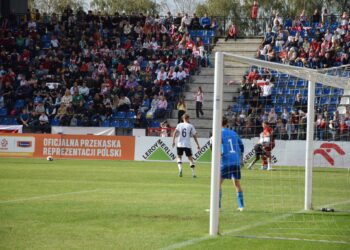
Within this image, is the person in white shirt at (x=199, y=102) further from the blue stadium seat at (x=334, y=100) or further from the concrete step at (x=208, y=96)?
the blue stadium seat at (x=334, y=100)

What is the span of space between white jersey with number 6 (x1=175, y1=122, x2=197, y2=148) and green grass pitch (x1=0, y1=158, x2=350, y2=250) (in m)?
1.21

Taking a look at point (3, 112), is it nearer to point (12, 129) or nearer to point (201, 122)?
point (12, 129)

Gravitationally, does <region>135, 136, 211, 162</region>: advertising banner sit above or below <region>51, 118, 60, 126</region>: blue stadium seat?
below

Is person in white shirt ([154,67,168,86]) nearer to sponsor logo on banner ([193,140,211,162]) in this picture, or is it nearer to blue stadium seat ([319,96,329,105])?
sponsor logo on banner ([193,140,211,162])

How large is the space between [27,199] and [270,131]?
13922mm

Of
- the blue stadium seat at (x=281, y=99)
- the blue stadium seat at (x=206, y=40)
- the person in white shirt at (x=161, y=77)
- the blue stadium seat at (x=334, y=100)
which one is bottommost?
the blue stadium seat at (x=334, y=100)

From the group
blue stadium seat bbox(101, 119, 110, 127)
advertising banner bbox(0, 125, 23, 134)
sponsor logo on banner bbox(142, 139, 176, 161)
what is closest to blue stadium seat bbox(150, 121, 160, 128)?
blue stadium seat bbox(101, 119, 110, 127)

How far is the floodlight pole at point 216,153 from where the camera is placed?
11734 millimetres

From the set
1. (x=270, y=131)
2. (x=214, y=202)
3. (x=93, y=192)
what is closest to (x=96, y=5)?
(x=270, y=131)

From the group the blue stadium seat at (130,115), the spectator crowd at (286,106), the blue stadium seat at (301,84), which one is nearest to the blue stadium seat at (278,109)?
the spectator crowd at (286,106)

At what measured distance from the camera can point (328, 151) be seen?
3034cm

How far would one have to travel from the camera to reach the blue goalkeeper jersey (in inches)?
593

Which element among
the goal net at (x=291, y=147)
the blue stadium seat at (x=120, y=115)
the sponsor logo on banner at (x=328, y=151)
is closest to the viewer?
the goal net at (x=291, y=147)

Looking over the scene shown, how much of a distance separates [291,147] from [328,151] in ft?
6.00
